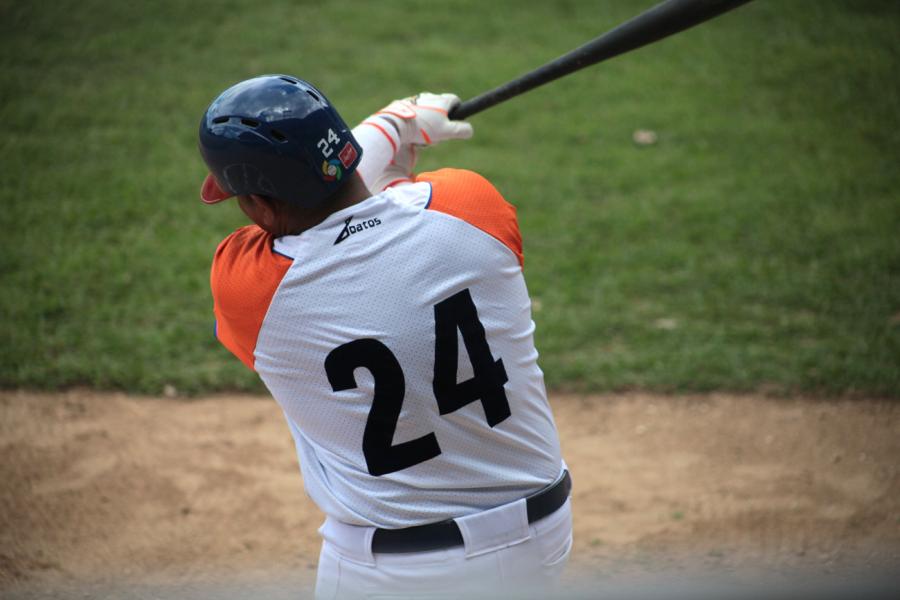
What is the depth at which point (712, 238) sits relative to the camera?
268 inches

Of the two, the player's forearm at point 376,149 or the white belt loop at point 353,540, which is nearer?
the white belt loop at point 353,540

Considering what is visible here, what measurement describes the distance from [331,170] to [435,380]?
561 mm

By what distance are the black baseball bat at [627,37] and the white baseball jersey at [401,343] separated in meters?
0.64

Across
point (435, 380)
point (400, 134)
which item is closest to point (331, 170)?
point (435, 380)

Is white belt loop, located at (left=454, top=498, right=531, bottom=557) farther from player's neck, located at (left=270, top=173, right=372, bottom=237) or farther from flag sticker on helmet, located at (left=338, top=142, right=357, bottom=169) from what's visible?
flag sticker on helmet, located at (left=338, top=142, right=357, bottom=169)

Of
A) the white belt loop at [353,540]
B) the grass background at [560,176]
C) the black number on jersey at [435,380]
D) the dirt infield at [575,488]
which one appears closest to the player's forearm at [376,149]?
the black number on jersey at [435,380]

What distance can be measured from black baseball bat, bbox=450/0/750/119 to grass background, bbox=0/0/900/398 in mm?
2625

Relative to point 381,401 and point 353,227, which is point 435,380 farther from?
point 353,227

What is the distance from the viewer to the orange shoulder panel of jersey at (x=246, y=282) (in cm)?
212

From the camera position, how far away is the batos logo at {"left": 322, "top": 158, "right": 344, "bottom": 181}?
2.11m

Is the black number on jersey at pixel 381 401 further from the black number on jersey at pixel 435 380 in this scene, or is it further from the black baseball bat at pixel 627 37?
the black baseball bat at pixel 627 37

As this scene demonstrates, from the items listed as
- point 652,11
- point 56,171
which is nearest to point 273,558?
point 652,11

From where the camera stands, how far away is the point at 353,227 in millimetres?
2113

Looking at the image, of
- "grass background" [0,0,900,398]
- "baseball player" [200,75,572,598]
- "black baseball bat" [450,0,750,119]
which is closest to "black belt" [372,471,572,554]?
"baseball player" [200,75,572,598]
